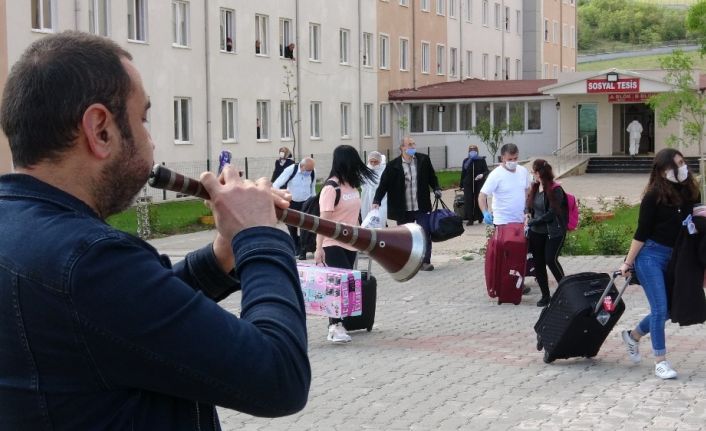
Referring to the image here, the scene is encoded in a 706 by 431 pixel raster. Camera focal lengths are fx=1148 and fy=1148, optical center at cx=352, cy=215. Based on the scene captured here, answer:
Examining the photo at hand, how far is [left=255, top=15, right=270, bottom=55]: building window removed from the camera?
138ft

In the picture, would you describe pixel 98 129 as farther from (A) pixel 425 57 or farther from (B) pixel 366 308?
(A) pixel 425 57

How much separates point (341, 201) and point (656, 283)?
3.24 m

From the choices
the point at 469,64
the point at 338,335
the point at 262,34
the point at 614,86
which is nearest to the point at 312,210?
the point at 338,335

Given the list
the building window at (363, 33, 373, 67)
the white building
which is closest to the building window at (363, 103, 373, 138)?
the white building

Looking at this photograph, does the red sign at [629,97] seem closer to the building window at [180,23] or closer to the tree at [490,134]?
the tree at [490,134]

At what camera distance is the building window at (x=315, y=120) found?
46.1 m

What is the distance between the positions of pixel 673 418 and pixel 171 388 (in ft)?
20.5

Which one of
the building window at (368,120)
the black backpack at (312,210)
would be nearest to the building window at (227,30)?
the building window at (368,120)

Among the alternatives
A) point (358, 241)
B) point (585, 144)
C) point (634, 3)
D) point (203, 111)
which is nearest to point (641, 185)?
point (585, 144)

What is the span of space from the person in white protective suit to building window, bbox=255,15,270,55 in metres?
17.7

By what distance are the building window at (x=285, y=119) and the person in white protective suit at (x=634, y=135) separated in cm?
1616

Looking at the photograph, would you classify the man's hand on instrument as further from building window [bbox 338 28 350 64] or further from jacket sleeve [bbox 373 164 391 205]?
building window [bbox 338 28 350 64]

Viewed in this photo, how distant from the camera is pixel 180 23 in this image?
36.9 metres

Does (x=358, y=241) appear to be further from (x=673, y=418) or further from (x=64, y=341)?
(x=673, y=418)
